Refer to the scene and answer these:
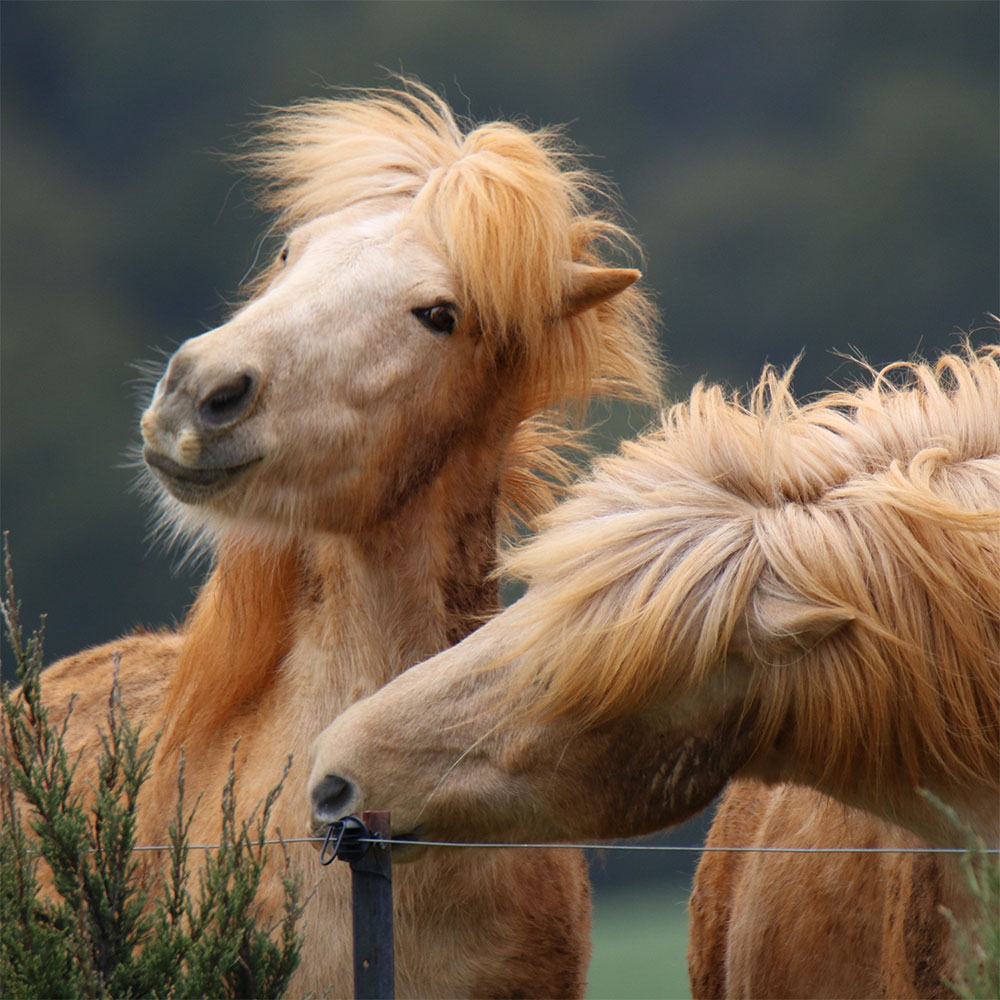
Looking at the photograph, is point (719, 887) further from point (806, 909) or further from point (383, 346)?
point (383, 346)

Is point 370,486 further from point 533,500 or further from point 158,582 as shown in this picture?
point 158,582

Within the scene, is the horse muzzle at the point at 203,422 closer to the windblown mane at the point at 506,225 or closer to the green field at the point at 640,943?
the windblown mane at the point at 506,225

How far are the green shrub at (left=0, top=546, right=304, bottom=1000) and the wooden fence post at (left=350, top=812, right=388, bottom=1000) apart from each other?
0.29 ft

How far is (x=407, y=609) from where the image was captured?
5.67 feet

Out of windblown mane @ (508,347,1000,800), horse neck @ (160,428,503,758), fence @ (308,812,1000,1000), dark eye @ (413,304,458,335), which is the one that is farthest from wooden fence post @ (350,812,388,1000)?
dark eye @ (413,304,458,335)

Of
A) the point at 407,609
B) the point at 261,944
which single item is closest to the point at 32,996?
the point at 261,944

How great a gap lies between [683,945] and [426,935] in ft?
8.66

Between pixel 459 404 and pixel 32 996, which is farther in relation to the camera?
pixel 459 404

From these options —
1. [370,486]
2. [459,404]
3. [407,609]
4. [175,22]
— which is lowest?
[407,609]

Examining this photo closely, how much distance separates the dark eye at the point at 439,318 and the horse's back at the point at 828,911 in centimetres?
83

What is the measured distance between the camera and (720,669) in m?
1.29

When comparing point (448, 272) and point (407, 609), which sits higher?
point (448, 272)

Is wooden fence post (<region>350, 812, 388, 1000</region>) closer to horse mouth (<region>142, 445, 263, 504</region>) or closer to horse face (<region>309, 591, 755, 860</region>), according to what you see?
horse face (<region>309, 591, 755, 860</region>)

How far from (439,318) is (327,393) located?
196 mm
